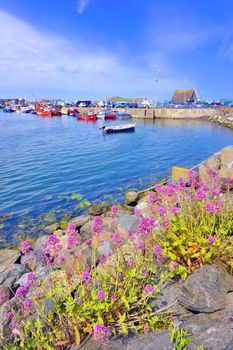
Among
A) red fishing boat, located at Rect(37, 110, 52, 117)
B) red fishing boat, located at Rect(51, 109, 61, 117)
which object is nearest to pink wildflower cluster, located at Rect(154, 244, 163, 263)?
red fishing boat, located at Rect(51, 109, 61, 117)

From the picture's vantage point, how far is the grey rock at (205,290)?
3.82 metres

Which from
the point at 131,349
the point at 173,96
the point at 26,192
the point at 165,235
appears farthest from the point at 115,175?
the point at 173,96

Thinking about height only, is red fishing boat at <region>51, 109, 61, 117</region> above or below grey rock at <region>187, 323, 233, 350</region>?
above

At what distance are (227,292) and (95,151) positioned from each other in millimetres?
31837

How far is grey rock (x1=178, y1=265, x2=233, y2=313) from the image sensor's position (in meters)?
3.82

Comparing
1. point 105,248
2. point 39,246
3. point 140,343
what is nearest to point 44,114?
point 39,246

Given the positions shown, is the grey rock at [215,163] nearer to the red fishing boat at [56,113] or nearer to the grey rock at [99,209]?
the grey rock at [99,209]

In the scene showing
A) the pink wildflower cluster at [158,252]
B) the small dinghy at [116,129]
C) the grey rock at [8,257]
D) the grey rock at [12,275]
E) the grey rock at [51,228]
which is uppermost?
the pink wildflower cluster at [158,252]

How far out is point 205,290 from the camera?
3.88 meters

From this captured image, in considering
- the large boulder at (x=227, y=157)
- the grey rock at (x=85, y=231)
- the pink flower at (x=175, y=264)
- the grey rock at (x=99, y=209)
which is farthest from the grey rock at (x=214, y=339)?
the large boulder at (x=227, y=157)

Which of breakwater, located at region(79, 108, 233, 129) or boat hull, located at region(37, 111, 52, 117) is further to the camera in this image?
boat hull, located at region(37, 111, 52, 117)

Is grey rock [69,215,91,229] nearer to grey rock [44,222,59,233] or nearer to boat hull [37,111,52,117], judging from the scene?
grey rock [44,222,59,233]

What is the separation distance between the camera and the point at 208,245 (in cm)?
431

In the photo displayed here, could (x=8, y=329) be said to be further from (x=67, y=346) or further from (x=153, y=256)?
(x=153, y=256)
